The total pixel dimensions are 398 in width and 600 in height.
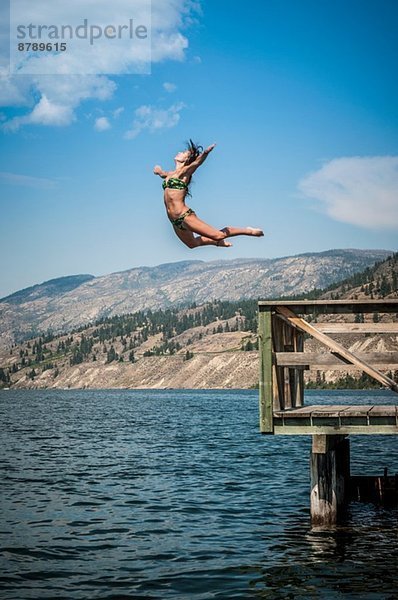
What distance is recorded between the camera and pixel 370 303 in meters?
17.4

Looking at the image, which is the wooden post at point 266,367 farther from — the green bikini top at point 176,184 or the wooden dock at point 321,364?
the green bikini top at point 176,184

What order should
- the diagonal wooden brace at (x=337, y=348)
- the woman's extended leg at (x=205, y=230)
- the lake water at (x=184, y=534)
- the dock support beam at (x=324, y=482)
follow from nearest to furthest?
the woman's extended leg at (x=205, y=230), the lake water at (x=184, y=534), the diagonal wooden brace at (x=337, y=348), the dock support beam at (x=324, y=482)

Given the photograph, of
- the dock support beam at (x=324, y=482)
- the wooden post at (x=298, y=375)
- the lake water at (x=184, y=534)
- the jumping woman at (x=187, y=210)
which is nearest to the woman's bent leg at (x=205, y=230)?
the jumping woman at (x=187, y=210)

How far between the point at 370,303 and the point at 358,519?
8.29 meters

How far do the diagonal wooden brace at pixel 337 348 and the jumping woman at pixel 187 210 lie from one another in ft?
19.4

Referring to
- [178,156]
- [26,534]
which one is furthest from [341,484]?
[178,156]

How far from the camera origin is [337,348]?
17.9 m

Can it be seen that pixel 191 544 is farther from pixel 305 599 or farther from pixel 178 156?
pixel 178 156

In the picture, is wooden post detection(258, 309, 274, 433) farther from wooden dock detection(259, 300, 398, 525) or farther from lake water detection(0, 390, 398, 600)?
lake water detection(0, 390, 398, 600)

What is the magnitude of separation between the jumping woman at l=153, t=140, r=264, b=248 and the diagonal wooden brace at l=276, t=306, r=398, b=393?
5.90m

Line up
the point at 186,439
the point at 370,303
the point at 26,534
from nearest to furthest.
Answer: the point at 370,303
the point at 26,534
the point at 186,439

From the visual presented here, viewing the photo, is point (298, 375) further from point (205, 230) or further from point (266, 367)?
point (205, 230)

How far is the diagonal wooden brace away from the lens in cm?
1746

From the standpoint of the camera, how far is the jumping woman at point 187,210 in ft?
39.8
